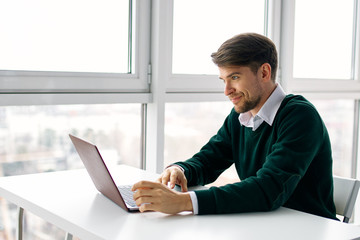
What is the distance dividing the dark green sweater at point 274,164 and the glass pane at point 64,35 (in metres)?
0.69

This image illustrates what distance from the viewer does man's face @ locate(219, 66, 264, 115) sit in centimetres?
164

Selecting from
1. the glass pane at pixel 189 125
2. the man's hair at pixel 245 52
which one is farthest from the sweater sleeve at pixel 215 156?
the glass pane at pixel 189 125

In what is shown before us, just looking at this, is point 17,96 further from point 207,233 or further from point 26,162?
point 207,233

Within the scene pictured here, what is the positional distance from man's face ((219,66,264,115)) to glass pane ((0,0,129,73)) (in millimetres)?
728

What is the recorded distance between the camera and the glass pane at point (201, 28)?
240cm

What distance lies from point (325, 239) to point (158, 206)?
1.45ft

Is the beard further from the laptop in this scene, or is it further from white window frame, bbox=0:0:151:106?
white window frame, bbox=0:0:151:106

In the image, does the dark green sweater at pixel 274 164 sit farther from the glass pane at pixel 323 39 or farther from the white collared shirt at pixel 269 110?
the glass pane at pixel 323 39

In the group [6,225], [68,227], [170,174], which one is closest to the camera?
[68,227]

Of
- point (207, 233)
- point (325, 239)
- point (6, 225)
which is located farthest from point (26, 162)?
point (325, 239)

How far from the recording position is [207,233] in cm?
113

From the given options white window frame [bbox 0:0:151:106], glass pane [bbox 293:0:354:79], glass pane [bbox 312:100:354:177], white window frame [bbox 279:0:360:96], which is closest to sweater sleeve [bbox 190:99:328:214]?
white window frame [bbox 0:0:151:106]

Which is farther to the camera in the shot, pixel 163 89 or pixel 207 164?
pixel 163 89

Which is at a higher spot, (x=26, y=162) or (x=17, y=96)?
(x=17, y=96)
